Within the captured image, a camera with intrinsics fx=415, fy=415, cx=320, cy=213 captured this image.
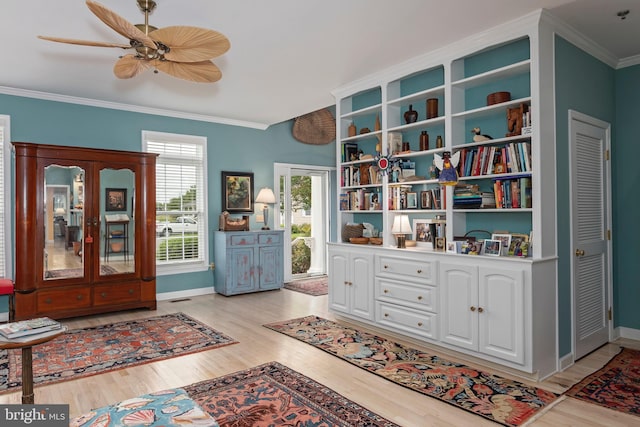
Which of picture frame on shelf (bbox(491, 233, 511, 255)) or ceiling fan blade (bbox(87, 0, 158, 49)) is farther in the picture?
picture frame on shelf (bbox(491, 233, 511, 255))

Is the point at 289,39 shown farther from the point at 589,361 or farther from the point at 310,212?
the point at 310,212

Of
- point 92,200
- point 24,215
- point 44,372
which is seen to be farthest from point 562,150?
point 24,215

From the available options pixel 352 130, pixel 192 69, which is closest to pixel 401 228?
pixel 352 130

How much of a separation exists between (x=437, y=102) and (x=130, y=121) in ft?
13.5

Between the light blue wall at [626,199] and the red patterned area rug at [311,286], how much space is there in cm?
367

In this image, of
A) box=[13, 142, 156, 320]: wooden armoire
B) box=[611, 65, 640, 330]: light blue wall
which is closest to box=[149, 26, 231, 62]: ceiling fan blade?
box=[13, 142, 156, 320]: wooden armoire

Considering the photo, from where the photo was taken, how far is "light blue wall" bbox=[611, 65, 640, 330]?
4.01m

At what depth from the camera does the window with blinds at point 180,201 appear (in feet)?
19.5

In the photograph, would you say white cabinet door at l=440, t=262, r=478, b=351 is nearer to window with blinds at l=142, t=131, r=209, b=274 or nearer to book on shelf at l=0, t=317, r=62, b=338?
book on shelf at l=0, t=317, r=62, b=338

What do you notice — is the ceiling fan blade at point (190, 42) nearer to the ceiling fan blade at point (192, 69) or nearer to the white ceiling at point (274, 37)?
the ceiling fan blade at point (192, 69)

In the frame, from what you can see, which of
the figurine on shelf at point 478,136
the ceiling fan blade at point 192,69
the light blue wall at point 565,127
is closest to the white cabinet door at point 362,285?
the figurine on shelf at point 478,136

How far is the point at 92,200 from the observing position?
4.92m

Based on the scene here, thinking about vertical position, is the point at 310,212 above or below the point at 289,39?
below

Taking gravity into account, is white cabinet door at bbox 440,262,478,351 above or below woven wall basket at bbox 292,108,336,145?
below
